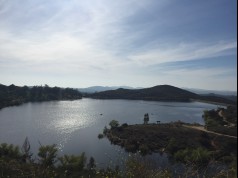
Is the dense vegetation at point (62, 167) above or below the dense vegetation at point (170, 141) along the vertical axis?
above

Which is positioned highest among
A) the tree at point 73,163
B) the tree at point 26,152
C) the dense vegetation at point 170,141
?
the tree at point 26,152

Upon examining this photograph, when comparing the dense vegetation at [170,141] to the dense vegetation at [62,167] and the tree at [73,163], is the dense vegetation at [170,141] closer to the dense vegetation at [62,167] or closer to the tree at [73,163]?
the dense vegetation at [62,167]

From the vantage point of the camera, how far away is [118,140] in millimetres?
71312

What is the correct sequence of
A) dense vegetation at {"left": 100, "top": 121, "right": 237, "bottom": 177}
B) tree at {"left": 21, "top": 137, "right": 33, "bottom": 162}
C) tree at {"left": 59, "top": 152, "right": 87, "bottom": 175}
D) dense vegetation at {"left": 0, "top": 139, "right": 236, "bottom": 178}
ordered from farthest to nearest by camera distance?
dense vegetation at {"left": 100, "top": 121, "right": 237, "bottom": 177} → tree at {"left": 59, "top": 152, "right": 87, "bottom": 175} → tree at {"left": 21, "top": 137, "right": 33, "bottom": 162} → dense vegetation at {"left": 0, "top": 139, "right": 236, "bottom": 178}

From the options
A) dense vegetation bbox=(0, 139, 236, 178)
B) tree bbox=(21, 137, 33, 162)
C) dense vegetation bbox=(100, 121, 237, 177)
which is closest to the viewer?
dense vegetation bbox=(0, 139, 236, 178)

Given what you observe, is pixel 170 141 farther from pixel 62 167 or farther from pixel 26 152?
pixel 26 152

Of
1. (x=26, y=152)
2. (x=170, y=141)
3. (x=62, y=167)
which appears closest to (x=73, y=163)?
(x=62, y=167)

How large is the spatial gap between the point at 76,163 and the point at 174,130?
4682 centimetres

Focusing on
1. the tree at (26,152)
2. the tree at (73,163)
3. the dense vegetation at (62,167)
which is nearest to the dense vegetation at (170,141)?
the dense vegetation at (62,167)

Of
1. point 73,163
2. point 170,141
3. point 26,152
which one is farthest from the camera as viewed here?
point 170,141

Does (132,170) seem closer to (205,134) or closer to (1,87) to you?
(205,134)

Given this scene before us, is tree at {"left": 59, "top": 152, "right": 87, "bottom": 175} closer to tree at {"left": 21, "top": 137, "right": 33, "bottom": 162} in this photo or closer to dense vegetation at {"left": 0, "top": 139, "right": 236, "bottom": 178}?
dense vegetation at {"left": 0, "top": 139, "right": 236, "bottom": 178}

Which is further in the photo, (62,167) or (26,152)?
(62,167)

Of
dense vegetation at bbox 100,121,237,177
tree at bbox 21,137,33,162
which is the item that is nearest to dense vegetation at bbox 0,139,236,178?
tree at bbox 21,137,33,162
